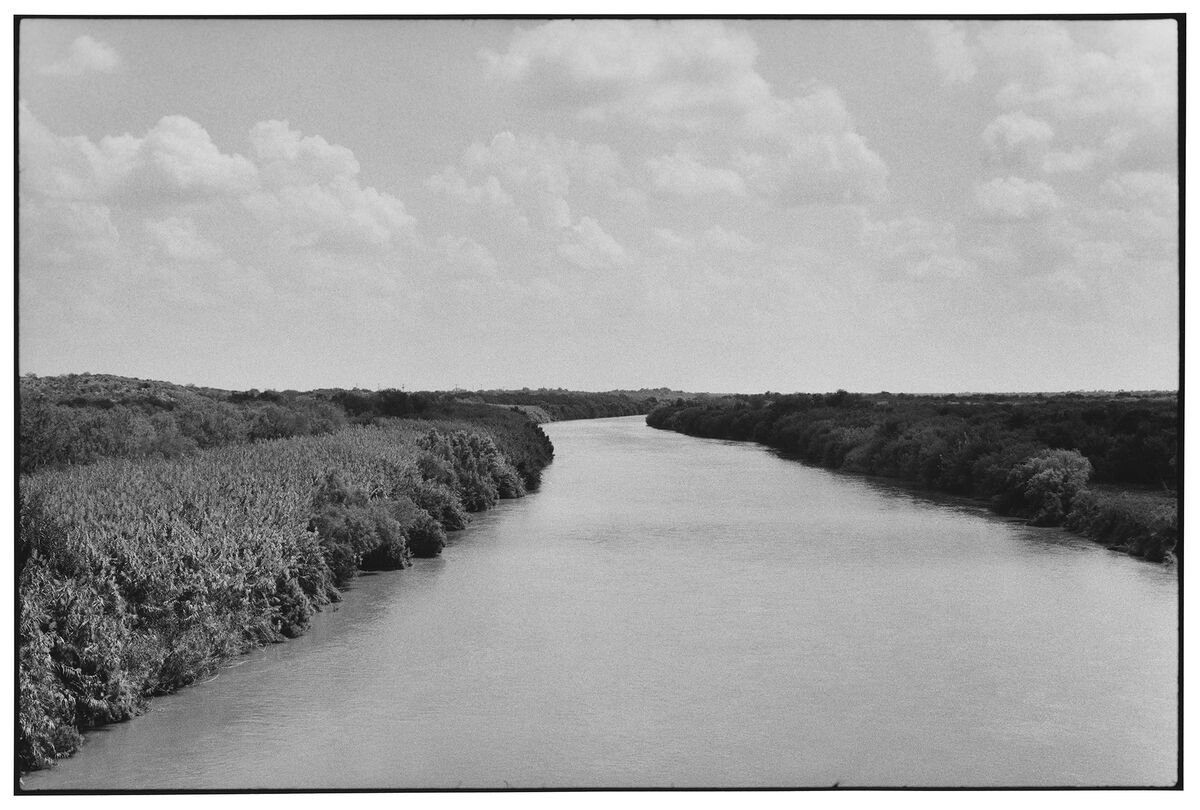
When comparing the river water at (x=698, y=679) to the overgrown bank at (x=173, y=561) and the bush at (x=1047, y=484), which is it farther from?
the bush at (x=1047, y=484)

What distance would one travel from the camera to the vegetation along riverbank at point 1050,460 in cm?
2147

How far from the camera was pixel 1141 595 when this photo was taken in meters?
16.2

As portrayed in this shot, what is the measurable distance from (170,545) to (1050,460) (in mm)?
20323

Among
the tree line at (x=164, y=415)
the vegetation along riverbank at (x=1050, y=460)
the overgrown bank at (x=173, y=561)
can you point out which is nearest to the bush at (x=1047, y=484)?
the vegetation along riverbank at (x=1050, y=460)

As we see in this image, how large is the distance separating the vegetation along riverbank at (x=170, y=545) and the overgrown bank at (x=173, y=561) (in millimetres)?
17

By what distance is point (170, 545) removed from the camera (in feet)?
36.7

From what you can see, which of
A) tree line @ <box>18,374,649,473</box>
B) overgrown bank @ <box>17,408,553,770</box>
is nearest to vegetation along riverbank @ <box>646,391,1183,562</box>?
overgrown bank @ <box>17,408,553,770</box>

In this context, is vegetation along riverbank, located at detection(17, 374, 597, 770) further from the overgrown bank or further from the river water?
the river water

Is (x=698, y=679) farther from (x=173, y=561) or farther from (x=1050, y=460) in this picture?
(x=1050, y=460)

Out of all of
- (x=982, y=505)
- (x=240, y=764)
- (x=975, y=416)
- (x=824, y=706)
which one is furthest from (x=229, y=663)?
(x=975, y=416)

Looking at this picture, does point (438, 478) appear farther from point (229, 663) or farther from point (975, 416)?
point (975, 416)

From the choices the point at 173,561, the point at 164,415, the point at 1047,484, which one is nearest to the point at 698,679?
the point at 173,561
